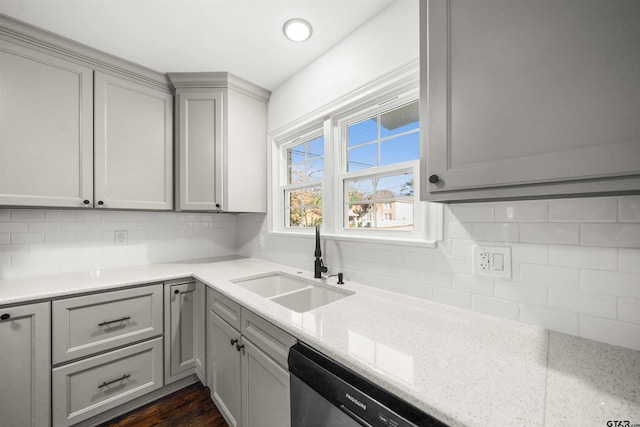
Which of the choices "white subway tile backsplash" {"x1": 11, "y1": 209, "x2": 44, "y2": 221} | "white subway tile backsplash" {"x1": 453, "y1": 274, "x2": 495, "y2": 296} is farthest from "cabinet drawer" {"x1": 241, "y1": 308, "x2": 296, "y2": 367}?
"white subway tile backsplash" {"x1": 11, "y1": 209, "x2": 44, "y2": 221}

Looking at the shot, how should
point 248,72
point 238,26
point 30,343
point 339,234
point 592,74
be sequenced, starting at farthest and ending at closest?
point 248,72
point 339,234
point 238,26
point 30,343
point 592,74

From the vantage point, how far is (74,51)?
1.72 m

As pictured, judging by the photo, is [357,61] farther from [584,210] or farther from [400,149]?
[584,210]

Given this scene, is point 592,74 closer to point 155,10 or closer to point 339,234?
point 339,234

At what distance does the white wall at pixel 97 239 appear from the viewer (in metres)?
1.79

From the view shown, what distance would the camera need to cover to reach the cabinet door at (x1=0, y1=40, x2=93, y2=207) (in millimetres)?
1540

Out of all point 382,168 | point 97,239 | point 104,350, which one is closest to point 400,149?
point 382,168

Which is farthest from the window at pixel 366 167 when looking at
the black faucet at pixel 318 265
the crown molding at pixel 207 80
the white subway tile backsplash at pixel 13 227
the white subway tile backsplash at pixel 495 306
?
the white subway tile backsplash at pixel 13 227

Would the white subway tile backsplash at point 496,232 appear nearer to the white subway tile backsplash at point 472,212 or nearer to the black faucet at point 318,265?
the white subway tile backsplash at point 472,212

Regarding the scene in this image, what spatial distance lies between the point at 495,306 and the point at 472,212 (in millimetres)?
399

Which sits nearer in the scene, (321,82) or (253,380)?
(253,380)

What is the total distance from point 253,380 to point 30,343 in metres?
1.25

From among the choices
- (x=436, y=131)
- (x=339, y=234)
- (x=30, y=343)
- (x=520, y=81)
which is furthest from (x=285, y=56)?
(x=30, y=343)

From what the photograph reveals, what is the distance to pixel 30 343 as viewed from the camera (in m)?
1.40
